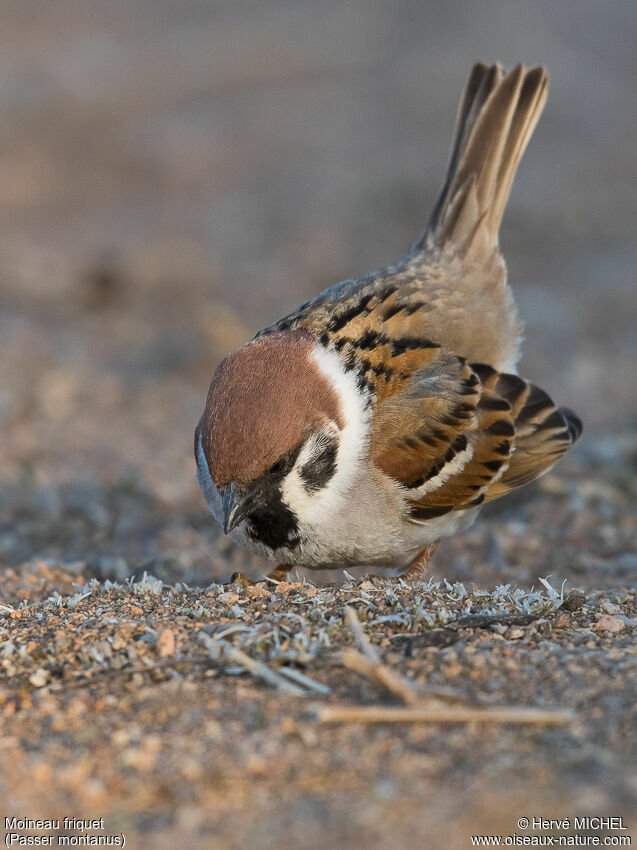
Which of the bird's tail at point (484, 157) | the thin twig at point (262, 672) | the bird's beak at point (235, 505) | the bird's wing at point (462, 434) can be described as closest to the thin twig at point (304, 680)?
the thin twig at point (262, 672)

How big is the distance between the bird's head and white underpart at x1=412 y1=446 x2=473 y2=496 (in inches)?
18.5

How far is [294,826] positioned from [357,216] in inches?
427

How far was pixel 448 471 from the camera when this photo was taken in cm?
543

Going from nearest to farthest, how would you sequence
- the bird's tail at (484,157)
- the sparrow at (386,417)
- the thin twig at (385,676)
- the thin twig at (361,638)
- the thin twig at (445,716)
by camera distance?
the thin twig at (445,716) < the thin twig at (385,676) < the thin twig at (361,638) < the sparrow at (386,417) < the bird's tail at (484,157)

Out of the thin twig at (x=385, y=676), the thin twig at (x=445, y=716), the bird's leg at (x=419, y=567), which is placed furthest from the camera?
the bird's leg at (x=419, y=567)

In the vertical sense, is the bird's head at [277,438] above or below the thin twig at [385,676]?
above

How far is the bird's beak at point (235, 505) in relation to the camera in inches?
177

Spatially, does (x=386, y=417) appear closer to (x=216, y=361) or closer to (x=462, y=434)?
(x=462, y=434)

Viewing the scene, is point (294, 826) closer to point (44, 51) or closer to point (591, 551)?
point (591, 551)

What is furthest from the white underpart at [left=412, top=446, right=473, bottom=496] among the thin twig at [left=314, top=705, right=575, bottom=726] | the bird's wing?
the thin twig at [left=314, top=705, right=575, bottom=726]

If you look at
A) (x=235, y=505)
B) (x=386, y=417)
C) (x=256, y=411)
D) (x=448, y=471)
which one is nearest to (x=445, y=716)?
(x=235, y=505)

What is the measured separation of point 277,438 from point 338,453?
0.51 metres

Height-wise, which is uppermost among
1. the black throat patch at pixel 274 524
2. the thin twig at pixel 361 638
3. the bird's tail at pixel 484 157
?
the bird's tail at pixel 484 157

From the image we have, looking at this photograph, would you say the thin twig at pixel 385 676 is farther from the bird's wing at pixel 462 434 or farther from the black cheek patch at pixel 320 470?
the bird's wing at pixel 462 434
